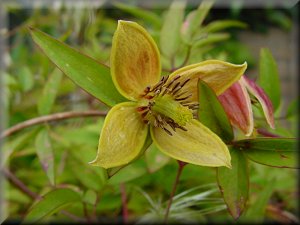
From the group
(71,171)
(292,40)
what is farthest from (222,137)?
(292,40)

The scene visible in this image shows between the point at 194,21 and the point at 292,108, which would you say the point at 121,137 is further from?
the point at 292,108

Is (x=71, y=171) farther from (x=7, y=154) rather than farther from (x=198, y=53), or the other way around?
(x=198, y=53)

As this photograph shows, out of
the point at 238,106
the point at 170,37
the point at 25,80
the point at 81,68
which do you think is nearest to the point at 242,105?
the point at 238,106

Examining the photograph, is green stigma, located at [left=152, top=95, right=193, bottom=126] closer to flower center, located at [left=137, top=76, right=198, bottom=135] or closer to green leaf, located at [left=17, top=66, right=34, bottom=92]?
flower center, located at [left=137, top=76, right=198, bottom=135]

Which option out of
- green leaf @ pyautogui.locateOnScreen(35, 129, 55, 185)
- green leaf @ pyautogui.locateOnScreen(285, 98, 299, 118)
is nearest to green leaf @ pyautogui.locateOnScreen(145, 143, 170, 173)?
green leaf @ pyautogui.locateOnScreen(35, 129, 55, 185)

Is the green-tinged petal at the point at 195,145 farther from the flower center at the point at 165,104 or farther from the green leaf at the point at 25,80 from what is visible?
the green leaf at the point at 25,80

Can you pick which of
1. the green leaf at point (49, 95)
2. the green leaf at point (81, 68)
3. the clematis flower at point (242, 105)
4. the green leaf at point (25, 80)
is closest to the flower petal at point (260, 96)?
the clematis flower at point (242, 105)
